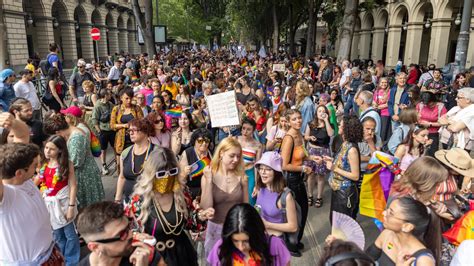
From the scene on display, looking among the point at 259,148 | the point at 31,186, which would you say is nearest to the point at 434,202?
the point at 259,148

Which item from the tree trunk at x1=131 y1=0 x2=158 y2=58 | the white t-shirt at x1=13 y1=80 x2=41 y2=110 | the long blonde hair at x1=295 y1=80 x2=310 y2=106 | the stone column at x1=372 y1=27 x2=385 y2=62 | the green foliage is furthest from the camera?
the green foliage

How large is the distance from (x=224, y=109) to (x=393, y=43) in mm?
26294

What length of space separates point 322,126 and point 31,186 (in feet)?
13.6

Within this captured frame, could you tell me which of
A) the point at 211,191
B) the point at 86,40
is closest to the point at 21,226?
the point at 211,191

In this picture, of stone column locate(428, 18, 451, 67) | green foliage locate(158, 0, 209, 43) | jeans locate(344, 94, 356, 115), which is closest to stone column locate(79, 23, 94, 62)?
green foliage locate(158, 0, 209, 43)

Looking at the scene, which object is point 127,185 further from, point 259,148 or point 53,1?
point 53,1

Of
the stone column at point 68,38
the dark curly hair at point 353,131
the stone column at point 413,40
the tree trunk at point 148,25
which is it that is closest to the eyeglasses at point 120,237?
the dark curly hair at point 353,131

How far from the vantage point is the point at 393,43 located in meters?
27.5

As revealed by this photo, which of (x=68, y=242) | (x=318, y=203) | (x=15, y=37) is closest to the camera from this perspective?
(x=68, y=242)

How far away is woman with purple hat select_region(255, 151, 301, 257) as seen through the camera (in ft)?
10.4

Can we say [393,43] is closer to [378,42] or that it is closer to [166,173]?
[378,42]

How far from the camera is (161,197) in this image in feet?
9.60

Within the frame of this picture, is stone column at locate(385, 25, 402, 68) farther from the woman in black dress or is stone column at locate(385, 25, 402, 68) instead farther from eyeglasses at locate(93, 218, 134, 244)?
eyeglasses at locate(93, 218, 134, 244)

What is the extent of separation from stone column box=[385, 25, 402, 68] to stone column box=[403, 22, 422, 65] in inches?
69.3
